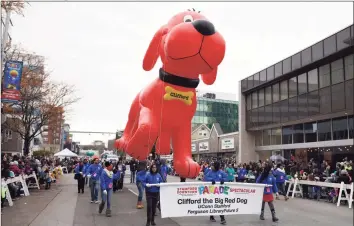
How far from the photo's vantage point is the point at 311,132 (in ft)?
72.2

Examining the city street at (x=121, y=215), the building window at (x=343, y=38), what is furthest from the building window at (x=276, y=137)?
the city street at (x=121, y=215)

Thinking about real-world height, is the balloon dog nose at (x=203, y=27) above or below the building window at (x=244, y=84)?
below

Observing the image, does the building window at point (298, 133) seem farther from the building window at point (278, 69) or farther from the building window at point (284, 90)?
the building window at point (278, 69)

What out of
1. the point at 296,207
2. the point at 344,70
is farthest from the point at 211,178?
the point at 344,70

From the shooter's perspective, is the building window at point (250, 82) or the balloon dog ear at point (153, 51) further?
the building window at point (250, 82)

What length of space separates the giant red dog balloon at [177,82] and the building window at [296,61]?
516 inches

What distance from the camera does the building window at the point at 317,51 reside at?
20.0 meters

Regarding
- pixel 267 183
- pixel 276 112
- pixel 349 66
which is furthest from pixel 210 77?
pixel 276 112

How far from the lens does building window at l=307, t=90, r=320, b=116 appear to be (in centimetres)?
2073

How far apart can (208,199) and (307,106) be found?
14.6 metres

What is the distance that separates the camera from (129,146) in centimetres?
1151

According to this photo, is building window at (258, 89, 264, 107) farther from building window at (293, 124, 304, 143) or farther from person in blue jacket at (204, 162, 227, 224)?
person in blue jacket at (204, 162, 227, 224)

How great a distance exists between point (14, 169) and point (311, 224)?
10.9 meters

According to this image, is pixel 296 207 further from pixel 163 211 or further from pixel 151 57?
pixel 151 57
